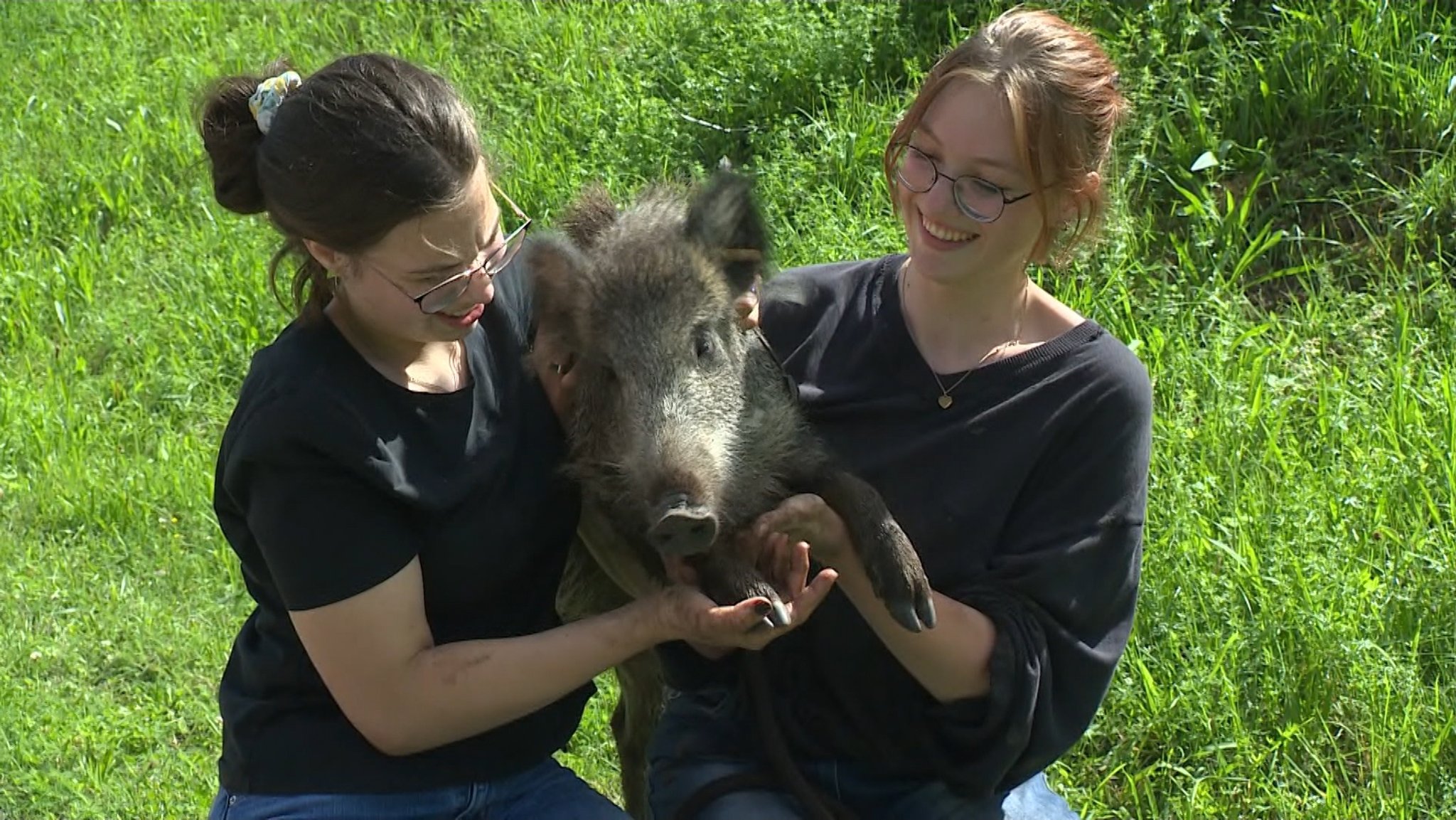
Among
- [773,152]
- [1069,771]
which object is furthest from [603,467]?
[773,152]

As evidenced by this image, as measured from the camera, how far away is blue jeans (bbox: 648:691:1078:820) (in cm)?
308

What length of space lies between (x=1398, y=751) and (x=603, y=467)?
6.62ft

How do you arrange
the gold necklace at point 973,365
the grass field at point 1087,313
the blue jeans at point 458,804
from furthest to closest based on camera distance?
the grass field at point 1087,313 → the gold necklace at point 973,365 → the blue jeans at point 458,804

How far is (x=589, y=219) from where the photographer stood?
3307mm

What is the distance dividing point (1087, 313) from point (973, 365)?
2.06 m

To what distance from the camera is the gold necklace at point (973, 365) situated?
3072 millimetres

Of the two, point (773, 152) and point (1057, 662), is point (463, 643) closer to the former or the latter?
point (1057, 662)

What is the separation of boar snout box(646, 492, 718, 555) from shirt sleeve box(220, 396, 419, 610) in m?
0.48

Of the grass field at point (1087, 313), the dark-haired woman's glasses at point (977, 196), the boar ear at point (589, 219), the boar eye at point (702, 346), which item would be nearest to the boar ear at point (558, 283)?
the boar ear at point (589, 219)

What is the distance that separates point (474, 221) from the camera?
2.82 m

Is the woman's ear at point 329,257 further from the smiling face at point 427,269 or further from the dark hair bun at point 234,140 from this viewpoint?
the dark hair bun at point 234,140

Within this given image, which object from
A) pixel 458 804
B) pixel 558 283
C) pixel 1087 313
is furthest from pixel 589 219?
pixel 1087 313

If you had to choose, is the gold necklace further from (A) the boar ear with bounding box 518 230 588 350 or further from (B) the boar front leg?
(A) the boar ear with bounding box 518 230 588 350

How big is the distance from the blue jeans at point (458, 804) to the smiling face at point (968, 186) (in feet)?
3.98
